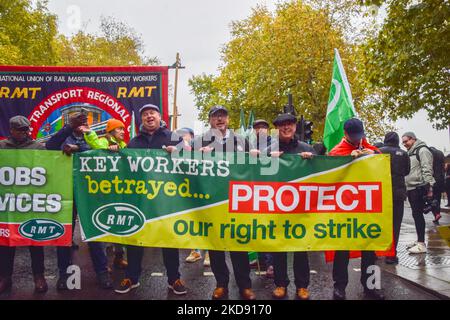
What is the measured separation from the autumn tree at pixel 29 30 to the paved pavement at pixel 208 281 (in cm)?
1724

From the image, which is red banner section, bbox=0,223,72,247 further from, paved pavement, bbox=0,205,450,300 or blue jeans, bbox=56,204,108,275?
paved pavement, bbox=0,205,450,300

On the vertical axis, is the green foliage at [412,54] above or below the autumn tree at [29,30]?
below

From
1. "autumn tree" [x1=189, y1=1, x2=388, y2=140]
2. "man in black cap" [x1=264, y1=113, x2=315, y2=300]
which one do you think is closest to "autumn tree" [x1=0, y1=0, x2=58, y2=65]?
"autumn tree" [x1=189, y1=1, x2=388, y2=140]

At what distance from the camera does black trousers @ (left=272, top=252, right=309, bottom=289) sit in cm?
495

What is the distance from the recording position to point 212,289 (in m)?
5.45

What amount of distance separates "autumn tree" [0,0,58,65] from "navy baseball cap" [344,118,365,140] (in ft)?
63.6

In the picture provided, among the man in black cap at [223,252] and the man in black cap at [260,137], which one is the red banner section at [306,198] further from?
the man in black cap at [260,137]

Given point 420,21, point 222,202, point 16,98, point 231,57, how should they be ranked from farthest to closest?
point 231,57
point 420,21
point 16,98
point 222,202

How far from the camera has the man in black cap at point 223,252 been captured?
4.96 metres

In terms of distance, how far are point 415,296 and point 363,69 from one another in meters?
9.21

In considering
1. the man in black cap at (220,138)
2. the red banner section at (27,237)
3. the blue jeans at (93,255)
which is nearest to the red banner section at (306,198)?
the man in black cap at (220,138)

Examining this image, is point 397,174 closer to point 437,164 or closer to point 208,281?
point 208,281
